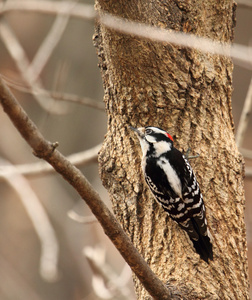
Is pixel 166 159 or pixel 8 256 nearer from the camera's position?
pixel 166 159

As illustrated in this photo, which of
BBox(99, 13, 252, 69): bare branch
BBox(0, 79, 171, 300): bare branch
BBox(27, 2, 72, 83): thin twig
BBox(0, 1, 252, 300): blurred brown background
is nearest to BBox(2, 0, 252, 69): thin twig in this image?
BBox(99, 13, 252, 69): bare branch

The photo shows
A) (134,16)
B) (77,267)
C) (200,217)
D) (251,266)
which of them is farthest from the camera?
A: (77,267)

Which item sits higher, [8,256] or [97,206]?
[97,206]

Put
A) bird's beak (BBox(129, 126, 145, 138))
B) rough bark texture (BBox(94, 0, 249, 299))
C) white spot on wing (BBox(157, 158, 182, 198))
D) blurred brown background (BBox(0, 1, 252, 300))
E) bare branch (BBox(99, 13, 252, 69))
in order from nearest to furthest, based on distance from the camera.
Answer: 1. bare branch (BBox(99, 13, 252, 69))
2. rough bark texture (BBox(94, 0, 249, 299))
3. bird's beak (BBox(129, 126, 145, 138))
4. white spot on wing (BBox(157, 158, 182, 198))
5. blurred brown background (BBox(0, 1, 252, 300))

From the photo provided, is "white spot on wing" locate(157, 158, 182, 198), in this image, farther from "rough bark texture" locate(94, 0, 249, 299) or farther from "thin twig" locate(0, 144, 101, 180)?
"thin twig" locate(0, 144, 101, 180)

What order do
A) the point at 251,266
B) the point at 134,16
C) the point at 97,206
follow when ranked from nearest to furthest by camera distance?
1. the point at 97,206
2. the point at 134,16
3. the point at 251,266

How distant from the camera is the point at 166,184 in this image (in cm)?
380

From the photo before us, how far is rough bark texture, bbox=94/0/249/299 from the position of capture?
11.2 ft

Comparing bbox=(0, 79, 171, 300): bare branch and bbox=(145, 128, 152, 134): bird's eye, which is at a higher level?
bbox=(145, 128, 152, 134): bird's eye

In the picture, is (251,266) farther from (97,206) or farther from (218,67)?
(97,206)

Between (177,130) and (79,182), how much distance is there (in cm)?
145

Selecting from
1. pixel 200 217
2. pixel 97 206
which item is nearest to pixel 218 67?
pixel 200 217

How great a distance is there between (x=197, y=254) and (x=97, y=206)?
118 cm

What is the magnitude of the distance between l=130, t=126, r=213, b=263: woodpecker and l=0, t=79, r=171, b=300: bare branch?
0.58m
